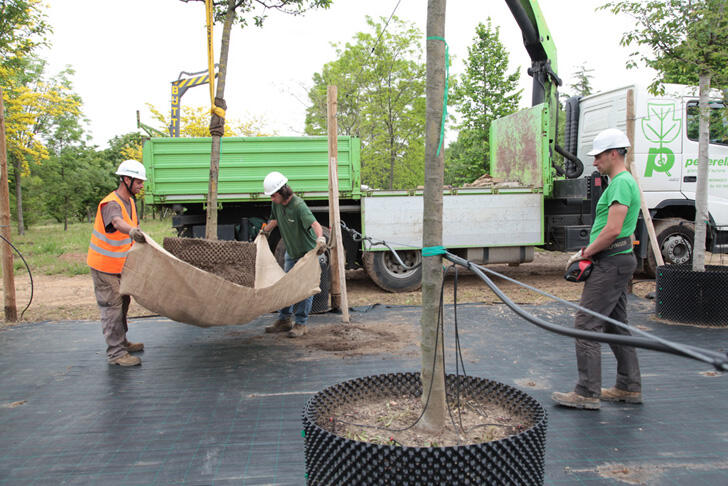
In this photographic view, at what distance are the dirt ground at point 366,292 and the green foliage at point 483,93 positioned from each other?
7862 mm

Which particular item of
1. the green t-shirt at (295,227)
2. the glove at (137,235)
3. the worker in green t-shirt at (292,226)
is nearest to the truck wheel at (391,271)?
the worker in green t-shirt at (292,226)

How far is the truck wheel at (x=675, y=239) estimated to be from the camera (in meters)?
7.76

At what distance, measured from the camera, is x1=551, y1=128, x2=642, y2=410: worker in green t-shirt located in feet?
10.1

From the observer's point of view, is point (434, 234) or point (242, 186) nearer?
point (434, 234)

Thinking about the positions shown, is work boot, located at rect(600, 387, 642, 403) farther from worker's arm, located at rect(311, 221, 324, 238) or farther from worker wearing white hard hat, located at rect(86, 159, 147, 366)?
worker wearing white hard hat, located at rect(86, 159, 147, 366)

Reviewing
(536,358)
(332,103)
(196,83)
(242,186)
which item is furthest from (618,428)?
(196,83)

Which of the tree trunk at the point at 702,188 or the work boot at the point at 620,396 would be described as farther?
the tree trunk at the point at 702,188

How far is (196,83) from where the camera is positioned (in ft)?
40.9

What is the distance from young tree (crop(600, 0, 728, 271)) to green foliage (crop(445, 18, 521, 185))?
1198 centimetres

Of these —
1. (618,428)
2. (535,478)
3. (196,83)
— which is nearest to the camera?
(535,478)

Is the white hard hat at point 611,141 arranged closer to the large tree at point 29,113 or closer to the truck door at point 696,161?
the truck door at point 696,161

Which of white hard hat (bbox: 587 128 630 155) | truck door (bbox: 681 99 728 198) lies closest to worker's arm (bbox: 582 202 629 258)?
white hard hat (bbox: 587 128 630 155)

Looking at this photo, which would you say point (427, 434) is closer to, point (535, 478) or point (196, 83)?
point (535, 478)

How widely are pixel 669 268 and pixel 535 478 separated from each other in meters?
4.49
